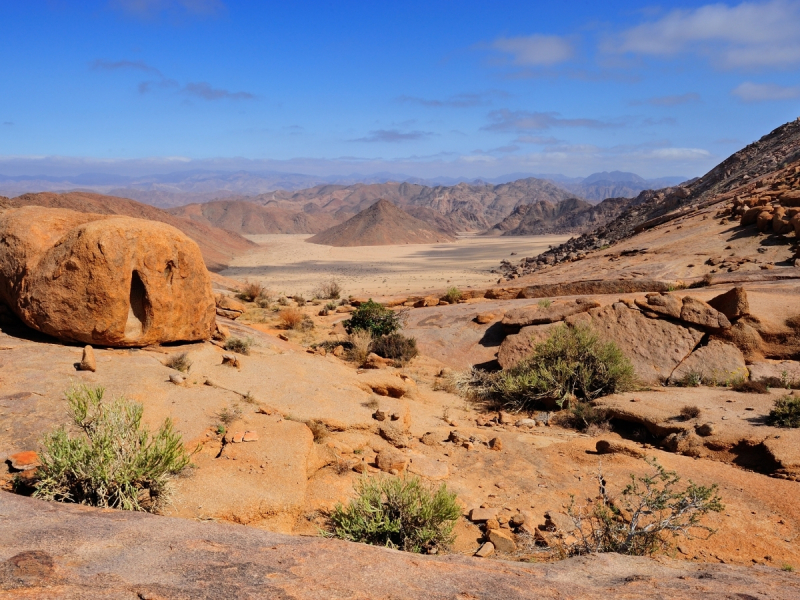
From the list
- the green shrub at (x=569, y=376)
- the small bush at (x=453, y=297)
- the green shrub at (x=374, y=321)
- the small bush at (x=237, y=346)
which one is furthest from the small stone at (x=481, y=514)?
the small bush at (x=453, y=297)

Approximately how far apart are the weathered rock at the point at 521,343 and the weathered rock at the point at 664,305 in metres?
1.85

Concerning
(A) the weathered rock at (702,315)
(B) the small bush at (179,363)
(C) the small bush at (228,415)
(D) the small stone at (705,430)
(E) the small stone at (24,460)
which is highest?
(A) the weathered rock at (702,315)

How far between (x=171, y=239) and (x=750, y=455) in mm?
8681

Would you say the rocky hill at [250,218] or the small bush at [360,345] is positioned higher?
the rocky hill at [250,218]

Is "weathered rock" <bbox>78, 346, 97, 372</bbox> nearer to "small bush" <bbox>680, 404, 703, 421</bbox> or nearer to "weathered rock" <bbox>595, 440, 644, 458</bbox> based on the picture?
"weathered rock" <bbox>595, 440, 644, 458</bbox>

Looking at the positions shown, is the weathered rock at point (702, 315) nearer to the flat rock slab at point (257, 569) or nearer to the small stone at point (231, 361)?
the flat rock slab at point (257, 569)

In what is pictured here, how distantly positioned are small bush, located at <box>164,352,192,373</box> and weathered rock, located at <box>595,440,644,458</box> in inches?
233

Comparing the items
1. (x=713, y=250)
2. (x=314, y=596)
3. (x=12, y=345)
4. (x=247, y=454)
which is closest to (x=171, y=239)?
(x=12, y=345)

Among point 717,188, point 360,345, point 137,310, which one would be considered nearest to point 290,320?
point 360,345

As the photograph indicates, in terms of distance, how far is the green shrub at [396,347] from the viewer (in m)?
11.8

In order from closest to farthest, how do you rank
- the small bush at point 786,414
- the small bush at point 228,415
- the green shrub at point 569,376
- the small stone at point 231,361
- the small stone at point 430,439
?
the small bush at point 228,415, the small bush at point 786,414, the small stone at point 430,439, the small stone at point 231,361, the green shrub at point 569,376

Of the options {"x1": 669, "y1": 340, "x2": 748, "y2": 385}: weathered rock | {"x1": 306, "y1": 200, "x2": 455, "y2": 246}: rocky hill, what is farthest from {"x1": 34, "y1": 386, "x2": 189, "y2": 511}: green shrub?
{"x1": 306, "y1": 200, "x2": 455, "y2": 246}: rocky hill

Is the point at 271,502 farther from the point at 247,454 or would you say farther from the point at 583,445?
the point at 583,445

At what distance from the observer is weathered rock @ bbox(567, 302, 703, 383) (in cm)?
948
